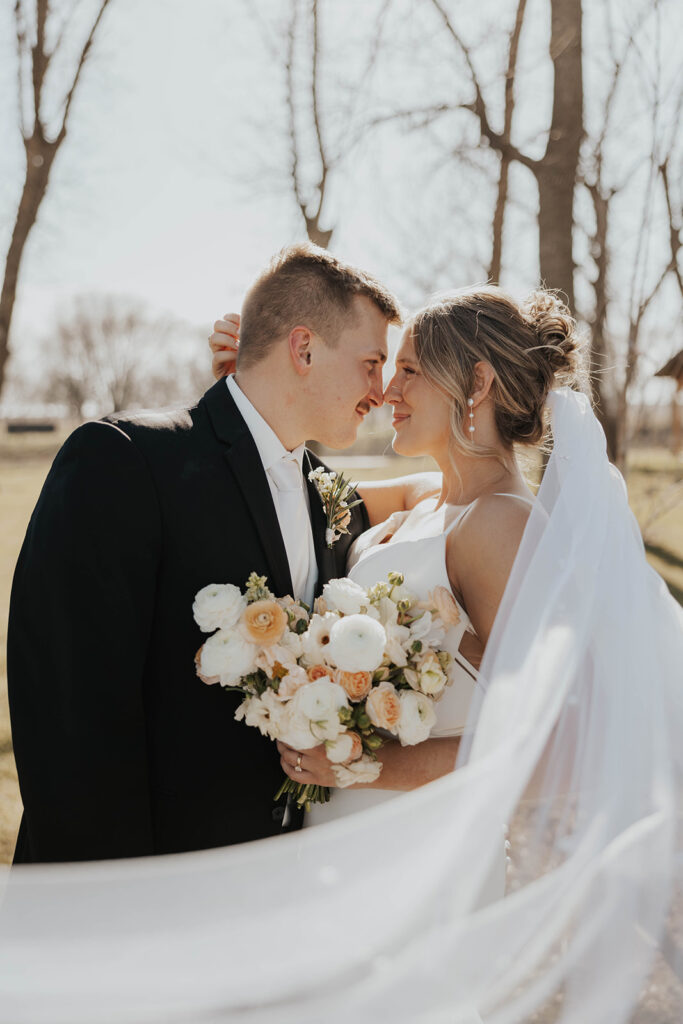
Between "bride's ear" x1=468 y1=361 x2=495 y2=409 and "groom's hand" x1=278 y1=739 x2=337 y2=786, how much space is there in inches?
61.3

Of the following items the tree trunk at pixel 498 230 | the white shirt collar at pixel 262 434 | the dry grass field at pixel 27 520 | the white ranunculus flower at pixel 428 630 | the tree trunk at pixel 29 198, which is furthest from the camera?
the tree trunk at pixel 29 198

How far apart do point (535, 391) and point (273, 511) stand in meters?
1.21

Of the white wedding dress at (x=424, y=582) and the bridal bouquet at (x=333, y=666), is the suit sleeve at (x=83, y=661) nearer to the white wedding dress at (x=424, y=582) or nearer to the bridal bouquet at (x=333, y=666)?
the bridal bouquet at (x=333, y=666)

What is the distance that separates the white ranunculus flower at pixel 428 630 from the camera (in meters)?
2.51

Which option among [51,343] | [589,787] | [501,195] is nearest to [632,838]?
[589,787]

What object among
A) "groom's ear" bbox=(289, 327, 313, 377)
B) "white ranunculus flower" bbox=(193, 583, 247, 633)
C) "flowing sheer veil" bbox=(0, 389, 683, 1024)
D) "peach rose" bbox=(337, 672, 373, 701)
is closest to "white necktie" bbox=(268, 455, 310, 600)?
"groom's ear" bbox=(289, 327, 313, 377)

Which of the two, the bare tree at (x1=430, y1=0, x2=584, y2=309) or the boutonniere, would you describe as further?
the bare tree at (x1=430, y1=0, x2=584, y2=309)

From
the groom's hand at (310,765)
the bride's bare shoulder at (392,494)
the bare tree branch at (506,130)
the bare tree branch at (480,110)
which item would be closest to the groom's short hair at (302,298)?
the bride's bare shoulder at (392,494)

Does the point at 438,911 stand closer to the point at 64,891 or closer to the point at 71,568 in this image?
the point at 64,891

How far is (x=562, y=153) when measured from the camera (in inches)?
232

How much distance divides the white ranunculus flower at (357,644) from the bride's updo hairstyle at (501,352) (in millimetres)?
1202

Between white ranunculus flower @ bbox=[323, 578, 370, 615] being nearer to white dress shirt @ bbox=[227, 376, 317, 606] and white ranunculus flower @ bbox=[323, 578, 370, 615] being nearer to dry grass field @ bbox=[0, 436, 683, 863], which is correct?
white dress shirt @ bbox=[227, 376, 317, 606]

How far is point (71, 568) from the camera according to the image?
8.07ft

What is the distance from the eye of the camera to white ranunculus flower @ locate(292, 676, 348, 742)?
7.51 ft
